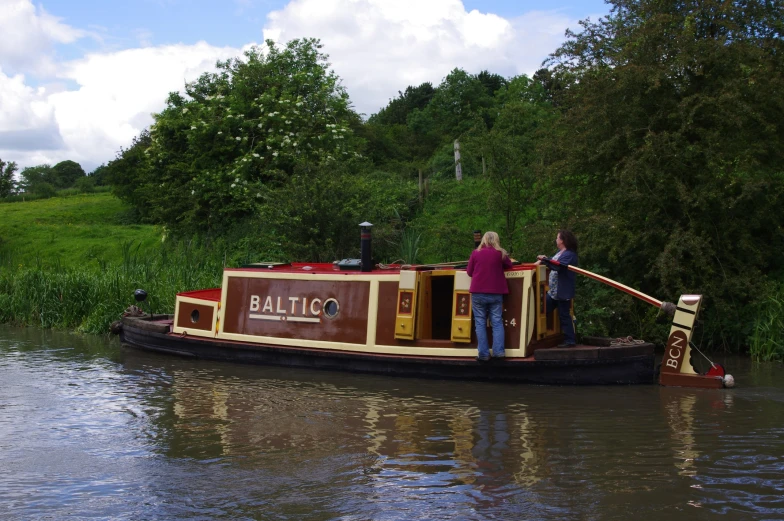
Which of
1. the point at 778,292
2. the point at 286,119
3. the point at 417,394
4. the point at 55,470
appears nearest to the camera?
the point at 55,470

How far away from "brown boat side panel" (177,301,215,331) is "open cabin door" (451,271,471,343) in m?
4.20

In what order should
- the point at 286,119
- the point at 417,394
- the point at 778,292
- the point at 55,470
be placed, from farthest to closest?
1. the point at 286,119
2. the point at 778,292
3. the point at 417,394
4. the point at 55,470

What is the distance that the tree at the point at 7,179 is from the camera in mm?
49719

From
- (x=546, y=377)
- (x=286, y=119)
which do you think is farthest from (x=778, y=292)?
(x=286, y=119)

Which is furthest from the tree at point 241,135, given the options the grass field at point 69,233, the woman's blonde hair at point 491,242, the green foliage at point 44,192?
the green foliage at point 44,192

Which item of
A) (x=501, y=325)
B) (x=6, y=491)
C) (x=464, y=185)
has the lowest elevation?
(x=6, y=491)

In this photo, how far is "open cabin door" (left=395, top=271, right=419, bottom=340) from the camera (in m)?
11.0

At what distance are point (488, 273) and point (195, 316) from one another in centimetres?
531

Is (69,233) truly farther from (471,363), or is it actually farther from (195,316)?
(471,363)

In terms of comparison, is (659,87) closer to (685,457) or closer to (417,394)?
(417,394)

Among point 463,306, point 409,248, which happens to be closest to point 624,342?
point 463,306

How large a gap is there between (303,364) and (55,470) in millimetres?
5299

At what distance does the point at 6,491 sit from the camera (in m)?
6.30

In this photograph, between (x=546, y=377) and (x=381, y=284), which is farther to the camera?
(x=381, y=284)
